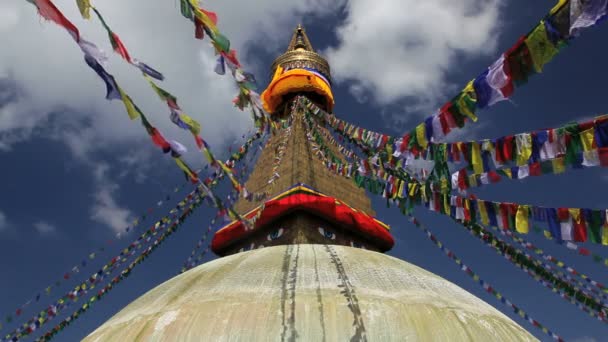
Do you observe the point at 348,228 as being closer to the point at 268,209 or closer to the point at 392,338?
the point at 268,209

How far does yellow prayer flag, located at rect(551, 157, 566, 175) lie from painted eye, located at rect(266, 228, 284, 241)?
5.86m

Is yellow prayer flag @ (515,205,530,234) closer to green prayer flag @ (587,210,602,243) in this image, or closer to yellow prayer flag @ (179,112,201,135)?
green prayer flag @ (587,210,602,243)

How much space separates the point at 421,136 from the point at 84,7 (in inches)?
124

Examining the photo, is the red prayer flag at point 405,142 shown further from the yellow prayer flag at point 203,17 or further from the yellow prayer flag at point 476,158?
the yellow prayer flag at point 203,17

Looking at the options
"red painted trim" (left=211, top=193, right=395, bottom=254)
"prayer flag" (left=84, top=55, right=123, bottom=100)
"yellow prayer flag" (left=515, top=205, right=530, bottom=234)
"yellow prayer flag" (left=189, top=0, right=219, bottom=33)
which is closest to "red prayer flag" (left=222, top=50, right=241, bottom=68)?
"yellow prayer flag" (left=189, top=0, right=219, bottom=33)

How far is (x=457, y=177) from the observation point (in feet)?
16.1

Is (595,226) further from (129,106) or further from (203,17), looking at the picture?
(129,106)

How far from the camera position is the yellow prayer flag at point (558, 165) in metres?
3.94

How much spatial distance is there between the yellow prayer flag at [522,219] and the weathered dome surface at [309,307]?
94cm

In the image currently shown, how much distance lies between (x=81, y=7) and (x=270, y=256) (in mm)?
3409

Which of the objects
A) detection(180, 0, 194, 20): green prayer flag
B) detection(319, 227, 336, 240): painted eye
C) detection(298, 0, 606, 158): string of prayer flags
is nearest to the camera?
detection(298, 0, 606, 158): string of prayer flags

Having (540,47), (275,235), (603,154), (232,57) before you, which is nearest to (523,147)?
(603,154)

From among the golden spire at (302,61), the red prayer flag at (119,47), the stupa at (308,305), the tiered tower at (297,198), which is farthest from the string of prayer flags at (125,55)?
the golden spire at (302,61)

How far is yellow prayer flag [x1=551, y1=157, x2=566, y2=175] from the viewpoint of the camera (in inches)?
155
